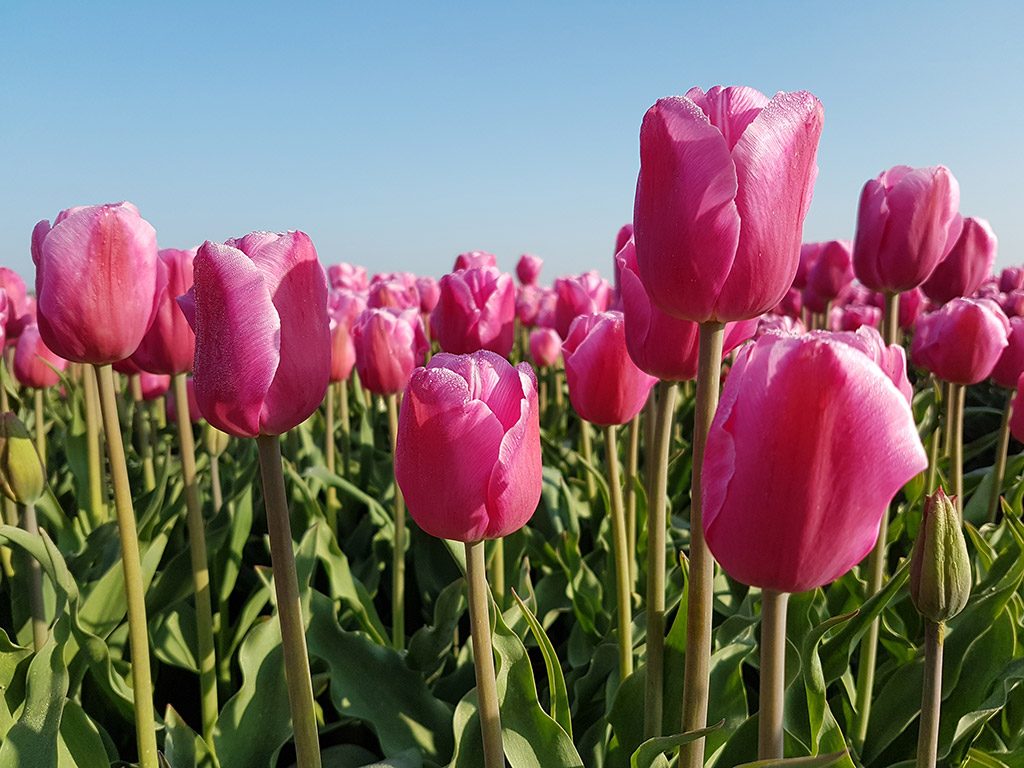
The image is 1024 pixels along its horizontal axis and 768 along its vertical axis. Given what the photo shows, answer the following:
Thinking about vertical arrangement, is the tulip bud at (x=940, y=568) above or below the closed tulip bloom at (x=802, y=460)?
below

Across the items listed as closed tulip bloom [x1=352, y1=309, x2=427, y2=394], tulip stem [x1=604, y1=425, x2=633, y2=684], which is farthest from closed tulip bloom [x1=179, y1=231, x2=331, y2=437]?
closed tulip bloom [x1=352, y1=309, x2=427, y2=394]

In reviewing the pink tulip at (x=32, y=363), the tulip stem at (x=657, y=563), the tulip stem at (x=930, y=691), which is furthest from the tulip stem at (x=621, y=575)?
the pink tulip at (x=32, y=363)

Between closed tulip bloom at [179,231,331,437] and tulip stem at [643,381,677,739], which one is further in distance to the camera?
tulip stem at [643,381,677,739]

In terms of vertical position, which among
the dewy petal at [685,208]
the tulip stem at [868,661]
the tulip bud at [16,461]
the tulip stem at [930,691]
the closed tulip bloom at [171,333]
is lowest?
the tulip stem at [868,661]

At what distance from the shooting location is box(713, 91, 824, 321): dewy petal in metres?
0.83

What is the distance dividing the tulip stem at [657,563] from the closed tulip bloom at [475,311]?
60cm

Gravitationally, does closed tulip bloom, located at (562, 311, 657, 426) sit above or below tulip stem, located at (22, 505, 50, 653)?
above

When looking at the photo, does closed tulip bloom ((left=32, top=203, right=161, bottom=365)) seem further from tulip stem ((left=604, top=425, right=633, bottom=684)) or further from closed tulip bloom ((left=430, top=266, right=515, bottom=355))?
tulip stem ((left=604, top=425, right=633, bottom=684))

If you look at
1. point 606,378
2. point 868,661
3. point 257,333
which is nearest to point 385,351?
point 606,378

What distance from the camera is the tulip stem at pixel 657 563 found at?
4.12 feet

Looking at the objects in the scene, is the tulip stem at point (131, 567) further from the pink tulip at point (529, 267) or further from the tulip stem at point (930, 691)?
the pink tulip at point (529, 267)

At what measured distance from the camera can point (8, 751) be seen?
1.17m

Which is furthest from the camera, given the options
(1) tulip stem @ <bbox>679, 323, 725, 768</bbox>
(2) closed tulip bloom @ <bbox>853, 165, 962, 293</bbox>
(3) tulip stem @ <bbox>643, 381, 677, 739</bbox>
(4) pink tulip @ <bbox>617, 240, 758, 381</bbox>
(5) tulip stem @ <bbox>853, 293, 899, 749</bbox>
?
(2) closed tulip bloom @ <bbox>853, 165, 962, 293</bbox>

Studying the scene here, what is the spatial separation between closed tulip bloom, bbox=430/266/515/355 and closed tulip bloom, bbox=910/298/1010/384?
1.10 metres
